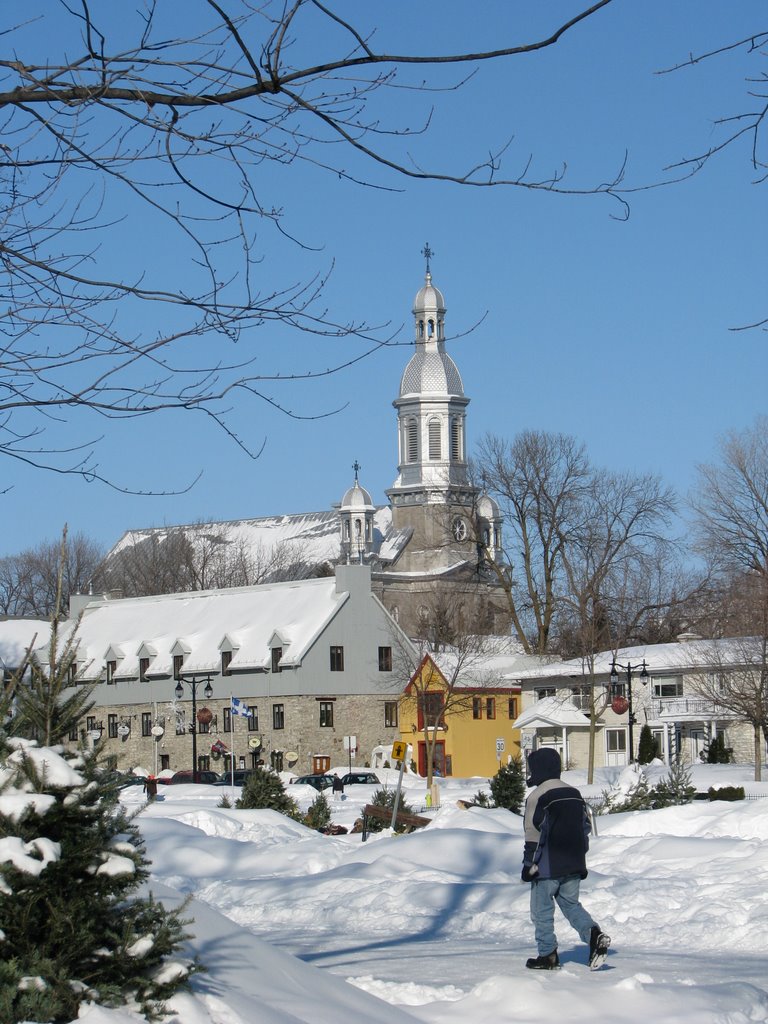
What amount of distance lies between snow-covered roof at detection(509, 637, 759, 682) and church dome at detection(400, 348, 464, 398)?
159 ft

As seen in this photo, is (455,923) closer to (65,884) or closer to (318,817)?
(65,884)

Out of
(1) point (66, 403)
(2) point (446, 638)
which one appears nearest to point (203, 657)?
(2) point (446, 638)

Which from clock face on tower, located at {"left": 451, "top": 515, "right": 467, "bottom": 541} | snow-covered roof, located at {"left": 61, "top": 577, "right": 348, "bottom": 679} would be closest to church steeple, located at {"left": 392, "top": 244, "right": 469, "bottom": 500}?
clock face on tower, located at {"left": 451, "top": 515, "right": 467, "bottom": 541}

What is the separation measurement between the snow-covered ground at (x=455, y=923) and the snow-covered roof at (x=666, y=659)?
2585 centimetres

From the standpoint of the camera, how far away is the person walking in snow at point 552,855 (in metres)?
10.1

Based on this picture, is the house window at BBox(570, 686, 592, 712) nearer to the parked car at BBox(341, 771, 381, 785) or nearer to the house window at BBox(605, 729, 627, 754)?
the house window at BBox(605, 729, 627, 754)

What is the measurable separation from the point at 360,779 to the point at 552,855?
141 ft

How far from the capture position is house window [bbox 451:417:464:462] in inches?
4502

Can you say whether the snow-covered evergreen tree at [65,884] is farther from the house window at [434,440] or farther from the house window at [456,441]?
the house window at [456,441]

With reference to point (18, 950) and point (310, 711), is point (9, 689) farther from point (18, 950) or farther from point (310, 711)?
point (310, 711)

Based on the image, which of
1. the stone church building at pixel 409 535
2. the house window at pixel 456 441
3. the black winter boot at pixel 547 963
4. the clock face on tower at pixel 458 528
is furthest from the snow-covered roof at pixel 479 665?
the black winter boot at pixel 547 963

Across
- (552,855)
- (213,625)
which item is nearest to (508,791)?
(552,855)

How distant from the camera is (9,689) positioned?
23.6ft

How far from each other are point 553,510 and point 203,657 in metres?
17.4
